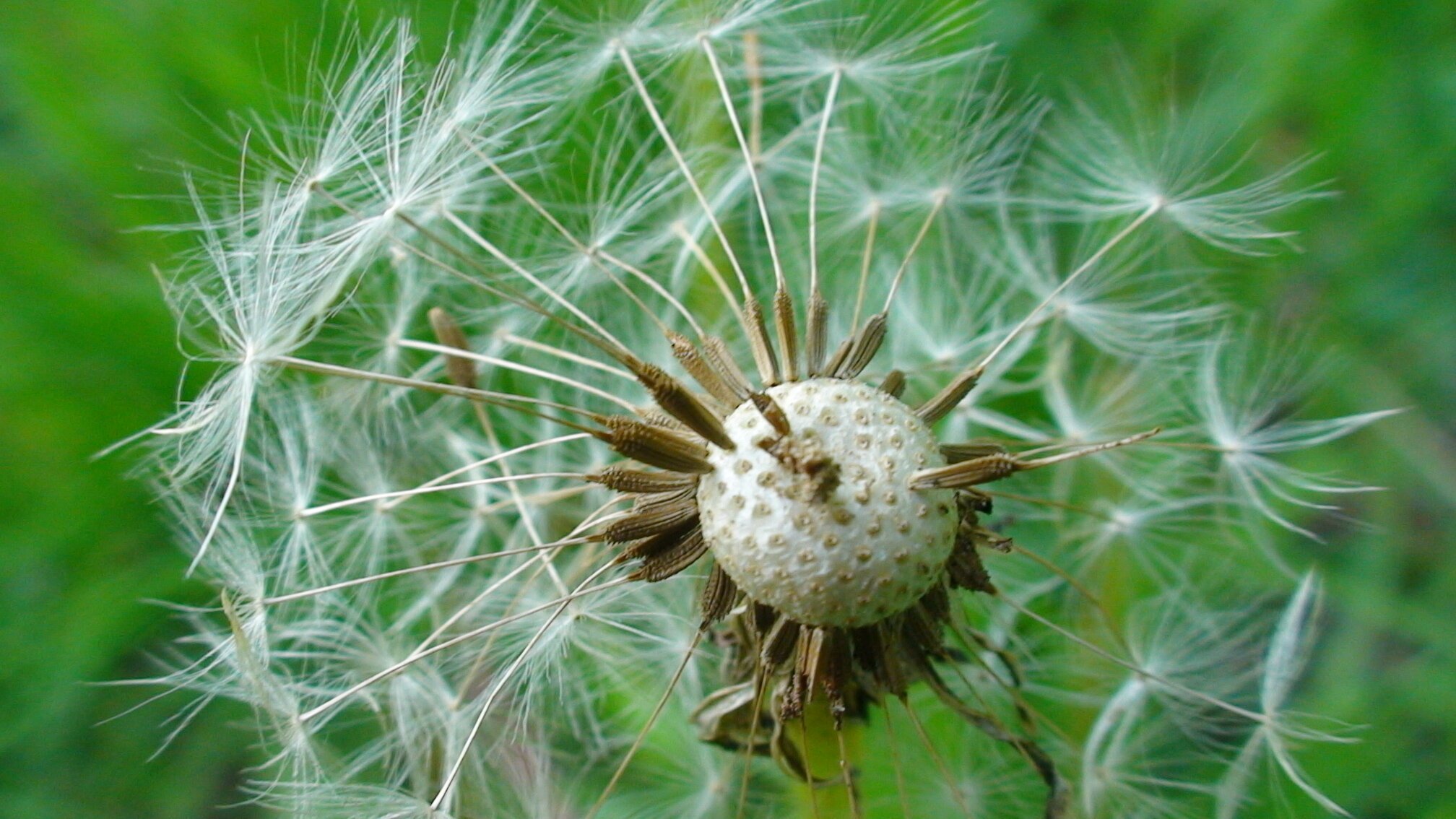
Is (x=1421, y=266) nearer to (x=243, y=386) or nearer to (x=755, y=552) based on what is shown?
(x=755, y=552)

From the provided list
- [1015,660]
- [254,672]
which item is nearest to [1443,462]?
[1015,660]

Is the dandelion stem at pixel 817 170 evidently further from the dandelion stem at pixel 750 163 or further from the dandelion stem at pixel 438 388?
the dandelion stem at pixel 438 388

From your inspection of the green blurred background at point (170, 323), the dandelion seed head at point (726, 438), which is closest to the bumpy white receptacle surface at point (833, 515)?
the dandelion seed head at point (726, 438)

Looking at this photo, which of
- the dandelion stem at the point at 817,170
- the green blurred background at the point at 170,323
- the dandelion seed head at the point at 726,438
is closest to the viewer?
the dandelion seed head at the point at 726,438

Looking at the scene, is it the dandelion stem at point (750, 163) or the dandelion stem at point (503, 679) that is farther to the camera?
the dandelion stem at point (750, 163)

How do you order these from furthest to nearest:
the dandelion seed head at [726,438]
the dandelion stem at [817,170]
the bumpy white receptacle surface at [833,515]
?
the dandelion stem at [817,170]
the dandelion seed head at [726,438]
the bumpy white receptacle surface at [833,515]

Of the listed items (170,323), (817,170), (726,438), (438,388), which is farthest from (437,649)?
(170,323)

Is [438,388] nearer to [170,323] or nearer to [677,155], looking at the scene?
[677,155]
